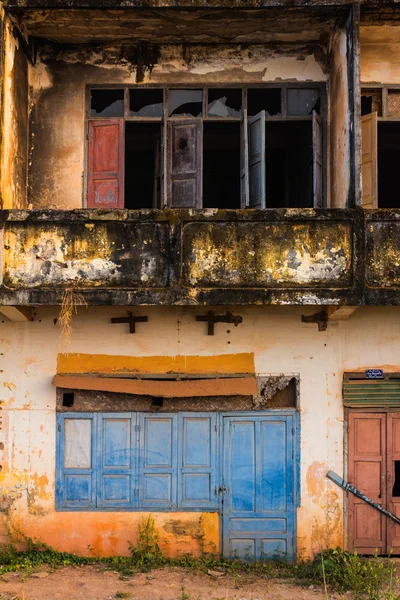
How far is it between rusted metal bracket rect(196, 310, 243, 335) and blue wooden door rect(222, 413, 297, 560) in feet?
3.93

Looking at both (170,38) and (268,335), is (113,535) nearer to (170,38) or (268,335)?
(268,335)

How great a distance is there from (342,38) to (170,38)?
7.01 feet

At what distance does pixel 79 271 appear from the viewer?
21.7 ft

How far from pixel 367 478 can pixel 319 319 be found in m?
2.11

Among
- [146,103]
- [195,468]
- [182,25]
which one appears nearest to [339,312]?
[195,468]

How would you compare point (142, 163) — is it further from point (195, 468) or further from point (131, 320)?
point (195, 468)

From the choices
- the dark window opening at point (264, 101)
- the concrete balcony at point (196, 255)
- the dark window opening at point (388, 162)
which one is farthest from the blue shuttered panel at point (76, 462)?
the dark window opening at point (388, 162)

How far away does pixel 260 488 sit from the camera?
748 cm

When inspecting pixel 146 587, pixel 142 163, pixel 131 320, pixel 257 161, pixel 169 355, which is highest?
pixel 142 163

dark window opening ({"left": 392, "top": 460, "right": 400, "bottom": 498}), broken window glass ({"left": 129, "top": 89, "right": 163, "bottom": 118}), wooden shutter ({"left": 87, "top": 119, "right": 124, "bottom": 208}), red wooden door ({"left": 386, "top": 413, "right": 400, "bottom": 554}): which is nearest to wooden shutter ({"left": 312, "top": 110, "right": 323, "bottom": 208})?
broken window glass ({"left": 129, "top": 89, "right": 163, "bottom": 118})

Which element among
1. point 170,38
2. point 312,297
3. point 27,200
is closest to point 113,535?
point 312,297

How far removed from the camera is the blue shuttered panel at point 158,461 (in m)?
7.48

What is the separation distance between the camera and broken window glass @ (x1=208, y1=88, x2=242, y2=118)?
309 inches

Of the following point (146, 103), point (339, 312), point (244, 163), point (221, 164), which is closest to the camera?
point (339, 312)
